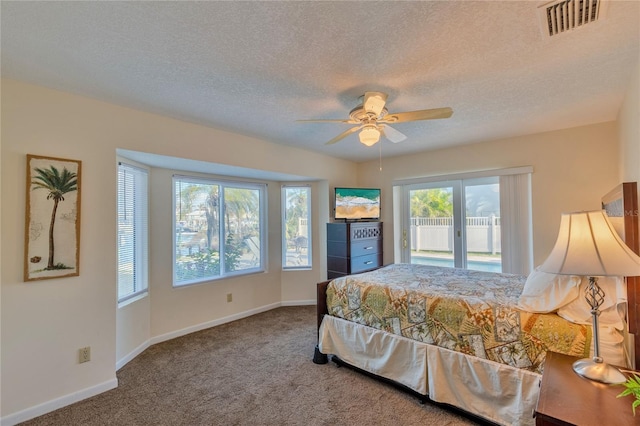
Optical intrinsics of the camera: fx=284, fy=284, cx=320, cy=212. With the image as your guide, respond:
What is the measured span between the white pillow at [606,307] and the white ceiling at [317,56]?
1.45 m

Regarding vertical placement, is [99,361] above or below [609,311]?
below

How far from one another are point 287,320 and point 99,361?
221cm

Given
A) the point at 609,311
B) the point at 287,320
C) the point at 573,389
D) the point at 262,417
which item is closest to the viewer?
the point at 573,389

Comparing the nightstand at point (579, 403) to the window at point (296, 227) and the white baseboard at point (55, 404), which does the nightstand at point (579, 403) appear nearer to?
the white baseboard at point (55, 404)

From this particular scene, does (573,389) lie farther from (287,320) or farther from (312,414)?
(287,320)

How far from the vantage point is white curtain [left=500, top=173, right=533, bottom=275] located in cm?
360

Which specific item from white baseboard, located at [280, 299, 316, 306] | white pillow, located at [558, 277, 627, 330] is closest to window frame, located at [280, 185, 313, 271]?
white baseboard, located at [280, 299, 316, 306]

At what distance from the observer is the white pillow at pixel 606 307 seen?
169cm

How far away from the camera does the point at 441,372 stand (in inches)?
83.8

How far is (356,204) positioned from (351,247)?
2.41 feet

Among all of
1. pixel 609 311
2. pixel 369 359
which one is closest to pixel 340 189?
pixel 369 359

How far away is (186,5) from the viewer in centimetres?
135

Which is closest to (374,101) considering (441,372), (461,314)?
(461,314)

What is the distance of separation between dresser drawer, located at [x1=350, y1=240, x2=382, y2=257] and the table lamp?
2.95 meters
